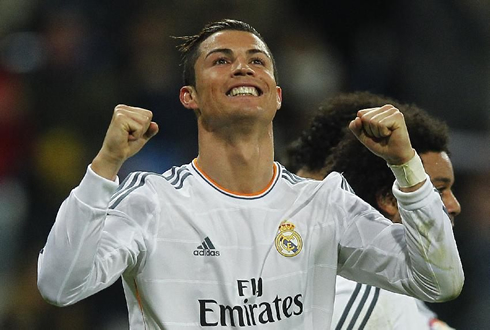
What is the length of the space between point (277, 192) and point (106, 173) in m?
0.80

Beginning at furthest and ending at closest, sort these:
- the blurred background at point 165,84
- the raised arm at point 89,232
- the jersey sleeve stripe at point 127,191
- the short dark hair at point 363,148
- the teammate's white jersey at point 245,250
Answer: the blurred background at point 165,84, the short dark hair at point 363,148, the jersey sleeve stripe at point 127,191, the teammate's white jersey at point 245,250, the raised arm at point 89,232

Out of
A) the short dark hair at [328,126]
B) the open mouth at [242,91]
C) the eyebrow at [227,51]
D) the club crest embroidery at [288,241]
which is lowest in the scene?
the club crest embroidery at [288,241]

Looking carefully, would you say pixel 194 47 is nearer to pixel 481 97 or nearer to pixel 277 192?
pixel 277 192

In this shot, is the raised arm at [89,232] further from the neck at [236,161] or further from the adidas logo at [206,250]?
the neck at [236,161]

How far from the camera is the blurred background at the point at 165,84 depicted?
6.87 metres

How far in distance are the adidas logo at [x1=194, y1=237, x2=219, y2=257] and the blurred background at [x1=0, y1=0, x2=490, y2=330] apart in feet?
11.6

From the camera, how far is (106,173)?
2.92 metres

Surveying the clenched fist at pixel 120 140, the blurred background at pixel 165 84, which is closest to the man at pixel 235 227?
the clenched fist at pixel 120 140

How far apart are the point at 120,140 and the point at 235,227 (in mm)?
606

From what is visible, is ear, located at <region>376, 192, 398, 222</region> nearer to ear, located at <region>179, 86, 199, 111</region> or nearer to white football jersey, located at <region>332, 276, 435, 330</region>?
white football jersey, located at <region>332, 276, 435, 330</region>

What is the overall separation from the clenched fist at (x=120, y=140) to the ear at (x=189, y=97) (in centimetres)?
63

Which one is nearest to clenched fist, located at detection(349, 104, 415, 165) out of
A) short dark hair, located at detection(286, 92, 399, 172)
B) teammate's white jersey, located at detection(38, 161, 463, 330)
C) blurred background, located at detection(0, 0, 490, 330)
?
teammate's white jersey, located at detection(38, 161, 463, 330)

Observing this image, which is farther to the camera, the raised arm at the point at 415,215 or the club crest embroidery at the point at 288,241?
the club crest embroidery at the point at 288,241

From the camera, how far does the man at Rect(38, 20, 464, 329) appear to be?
2939mm
